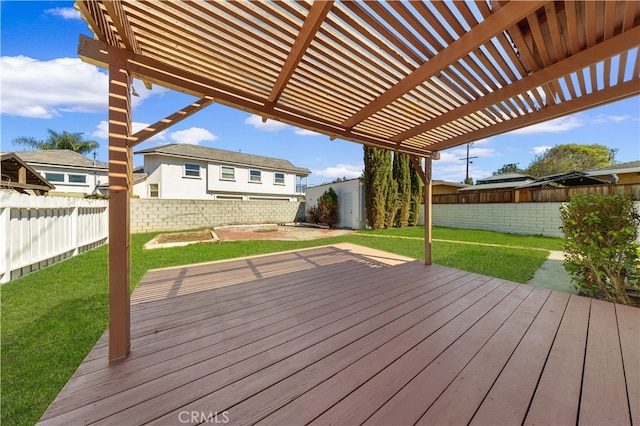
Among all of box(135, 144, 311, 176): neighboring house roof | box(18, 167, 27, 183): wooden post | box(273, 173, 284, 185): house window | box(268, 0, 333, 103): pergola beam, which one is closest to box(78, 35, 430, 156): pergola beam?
box(268, 0, 333, 103): pergola beam

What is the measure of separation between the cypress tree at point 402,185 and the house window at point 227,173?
10762mm

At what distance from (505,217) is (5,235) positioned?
565 inches

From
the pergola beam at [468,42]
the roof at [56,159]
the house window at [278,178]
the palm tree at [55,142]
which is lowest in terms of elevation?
the pergola beam at [468,42]

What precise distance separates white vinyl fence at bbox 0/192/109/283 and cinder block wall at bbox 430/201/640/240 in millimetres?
14046

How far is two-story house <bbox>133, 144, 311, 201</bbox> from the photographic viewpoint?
46.4 ft

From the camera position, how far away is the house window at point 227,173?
629 inches

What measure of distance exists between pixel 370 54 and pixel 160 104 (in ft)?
46.8

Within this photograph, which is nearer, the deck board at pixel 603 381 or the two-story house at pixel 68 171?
the deck board at pixel 603 381

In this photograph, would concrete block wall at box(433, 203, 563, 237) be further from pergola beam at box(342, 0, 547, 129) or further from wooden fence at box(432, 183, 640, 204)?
pergola beam at box(342, 0, 547, 129)

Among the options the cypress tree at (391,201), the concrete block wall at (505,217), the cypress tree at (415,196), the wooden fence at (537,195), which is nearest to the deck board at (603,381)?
the wooden fence at (537,195)

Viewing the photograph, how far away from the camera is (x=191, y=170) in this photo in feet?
49.1

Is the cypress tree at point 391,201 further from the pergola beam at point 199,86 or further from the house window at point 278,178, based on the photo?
the house window at point 278,178

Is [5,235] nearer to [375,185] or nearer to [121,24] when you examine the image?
[121,24]

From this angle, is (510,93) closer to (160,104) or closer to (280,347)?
(280,347)
